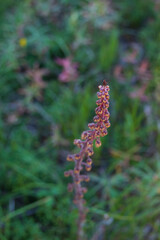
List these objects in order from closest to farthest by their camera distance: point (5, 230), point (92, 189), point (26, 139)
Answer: point (5, 230)
point (92, 189)
point (26, 139)

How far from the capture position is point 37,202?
6.80 ft

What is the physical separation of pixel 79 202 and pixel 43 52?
2.05 meters

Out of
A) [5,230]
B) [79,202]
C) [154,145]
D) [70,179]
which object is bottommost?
[79,202]

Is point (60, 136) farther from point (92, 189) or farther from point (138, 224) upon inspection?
point (138, 224)

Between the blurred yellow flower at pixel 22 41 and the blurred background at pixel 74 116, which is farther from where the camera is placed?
the blurred yellow flower at pixel 22 41

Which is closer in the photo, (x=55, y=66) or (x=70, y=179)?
(x=70, y=179)

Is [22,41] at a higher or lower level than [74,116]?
higher

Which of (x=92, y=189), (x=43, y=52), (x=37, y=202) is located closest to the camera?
(x=37, y=202)

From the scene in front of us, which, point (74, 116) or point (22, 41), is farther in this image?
point (22, 41)

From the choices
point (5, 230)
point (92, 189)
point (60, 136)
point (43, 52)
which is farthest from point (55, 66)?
point (5, 230)

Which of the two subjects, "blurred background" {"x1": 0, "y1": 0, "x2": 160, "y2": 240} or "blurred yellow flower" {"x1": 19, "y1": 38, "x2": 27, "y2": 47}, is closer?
"blurred background" {"x1": 0, "y1": 0, "x2": 160, "y2": 240}

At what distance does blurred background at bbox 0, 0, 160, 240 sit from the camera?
80.8 inches

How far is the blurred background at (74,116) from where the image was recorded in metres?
2.05

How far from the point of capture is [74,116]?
2576 mm
